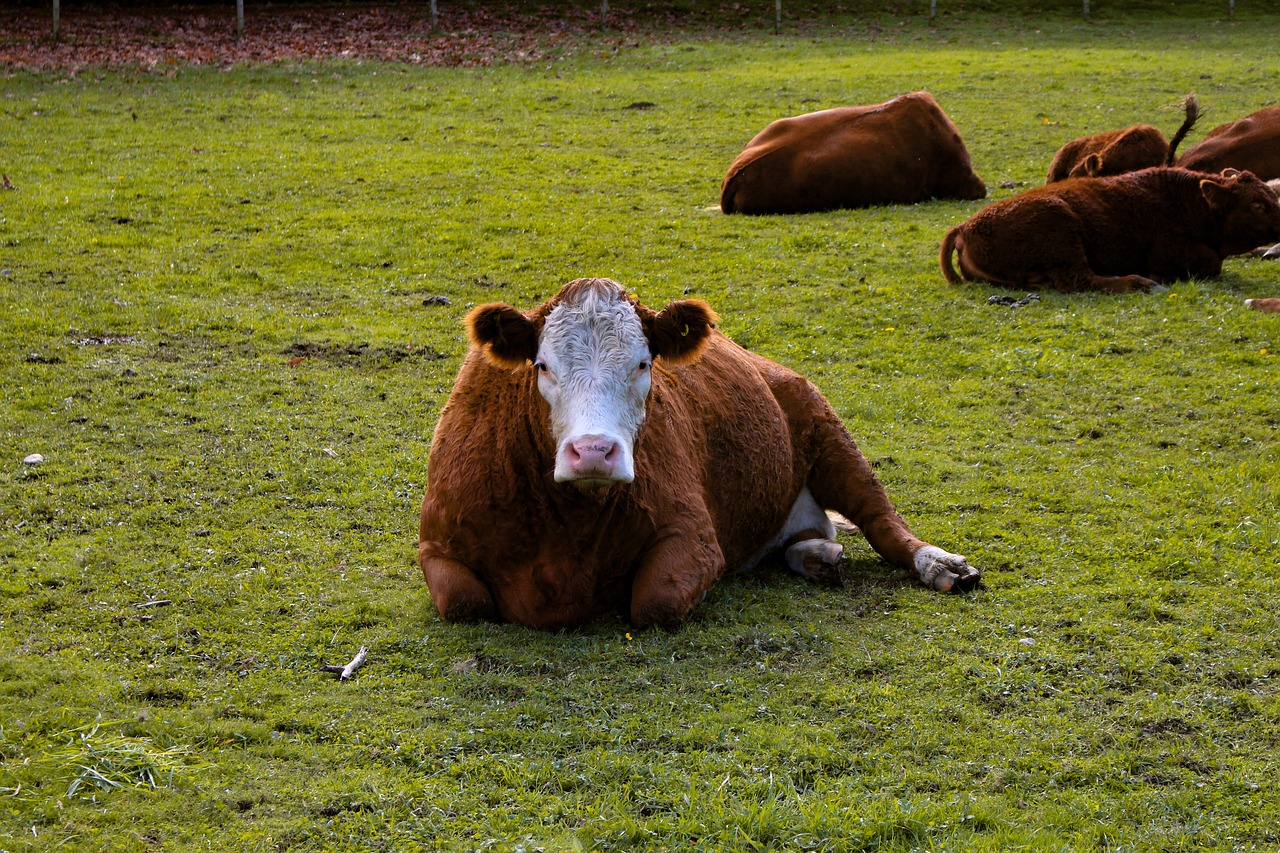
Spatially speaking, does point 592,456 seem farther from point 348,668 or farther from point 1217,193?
point 1217,193

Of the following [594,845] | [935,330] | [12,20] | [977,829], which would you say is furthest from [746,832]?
[12,20]

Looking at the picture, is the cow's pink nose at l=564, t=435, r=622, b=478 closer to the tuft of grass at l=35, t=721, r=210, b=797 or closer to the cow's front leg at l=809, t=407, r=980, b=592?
the tuft of grass at l=35, t=721, r=210, b=797

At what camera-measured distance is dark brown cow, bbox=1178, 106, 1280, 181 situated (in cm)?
1677

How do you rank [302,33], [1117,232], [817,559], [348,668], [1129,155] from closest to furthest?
[348,668] < [817,559] < [1117,232] < [1129,155] < [302,33]

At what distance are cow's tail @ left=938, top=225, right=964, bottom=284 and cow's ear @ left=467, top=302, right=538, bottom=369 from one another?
8.66 m

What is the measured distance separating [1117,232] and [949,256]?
1753 mm

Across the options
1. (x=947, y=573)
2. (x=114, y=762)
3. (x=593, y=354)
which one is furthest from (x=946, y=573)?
(x=114, y=762)

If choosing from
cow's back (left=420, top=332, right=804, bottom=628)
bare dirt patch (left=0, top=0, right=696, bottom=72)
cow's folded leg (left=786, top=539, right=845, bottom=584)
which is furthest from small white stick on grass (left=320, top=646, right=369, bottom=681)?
bare dirt patch (left=0, top=0, right=696, bottom=72)

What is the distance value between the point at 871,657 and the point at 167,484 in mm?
5060

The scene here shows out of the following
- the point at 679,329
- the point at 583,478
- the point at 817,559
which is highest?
the point at 679,329

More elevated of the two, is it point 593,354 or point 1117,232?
point 593,354

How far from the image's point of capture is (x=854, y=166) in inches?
688

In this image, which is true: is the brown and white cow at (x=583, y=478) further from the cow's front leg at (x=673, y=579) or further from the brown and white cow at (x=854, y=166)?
the brown and white cow at (x=854, y=166)

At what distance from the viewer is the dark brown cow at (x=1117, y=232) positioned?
13.8 m
